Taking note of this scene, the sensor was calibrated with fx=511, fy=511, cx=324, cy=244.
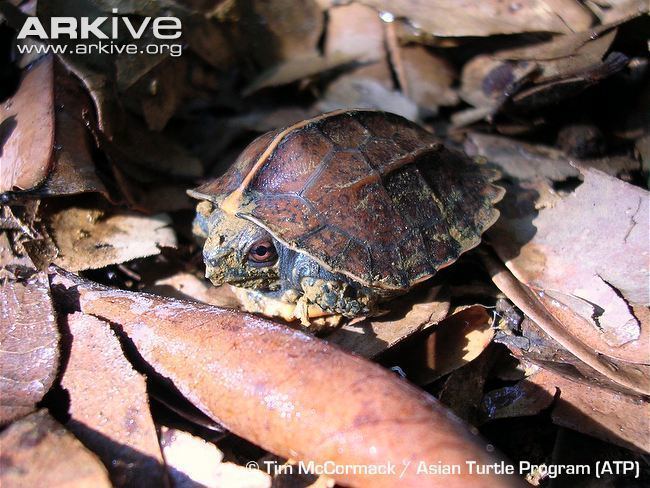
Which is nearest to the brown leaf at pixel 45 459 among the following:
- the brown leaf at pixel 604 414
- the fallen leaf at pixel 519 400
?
the fallen leaf at pixel 519 400

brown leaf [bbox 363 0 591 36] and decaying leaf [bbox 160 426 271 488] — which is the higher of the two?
brown leaf [bbox 363 0 591 36]

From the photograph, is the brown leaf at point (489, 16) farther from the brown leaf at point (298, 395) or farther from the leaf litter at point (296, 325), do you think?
the brown leaf at point (298, 395)

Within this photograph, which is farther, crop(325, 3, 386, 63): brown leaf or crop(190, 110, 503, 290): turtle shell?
crop(325, 3, 386, 63): brown leaf

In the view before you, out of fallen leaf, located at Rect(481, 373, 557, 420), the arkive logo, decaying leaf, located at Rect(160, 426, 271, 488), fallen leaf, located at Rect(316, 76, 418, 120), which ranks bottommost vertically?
fallen leaf, located at Rect(481, 373, 557, 420)

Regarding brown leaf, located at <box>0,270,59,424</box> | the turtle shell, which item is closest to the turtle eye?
the turtle shell

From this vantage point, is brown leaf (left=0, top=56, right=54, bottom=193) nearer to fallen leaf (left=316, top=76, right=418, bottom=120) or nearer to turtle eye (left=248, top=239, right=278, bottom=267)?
turtle eye (left=248, top=239, right=278, bottom=267)

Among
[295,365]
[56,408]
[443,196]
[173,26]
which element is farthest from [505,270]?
[173,26]
